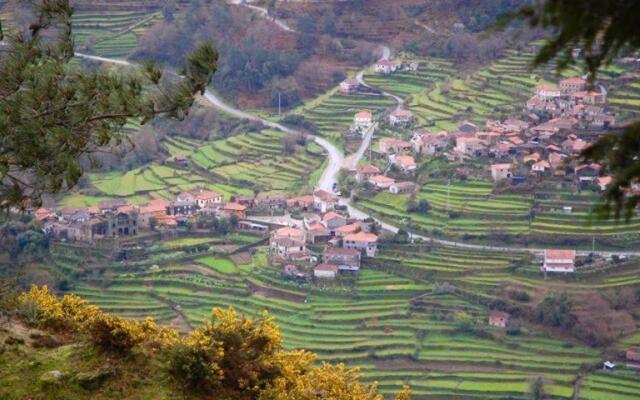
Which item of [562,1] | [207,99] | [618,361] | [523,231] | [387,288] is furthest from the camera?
[207,99]

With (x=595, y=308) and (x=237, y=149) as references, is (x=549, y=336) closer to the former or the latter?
(x=595, y=308)

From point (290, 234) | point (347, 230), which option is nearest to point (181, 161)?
point (290, 234)

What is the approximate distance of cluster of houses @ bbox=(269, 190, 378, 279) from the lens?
51.0 ft

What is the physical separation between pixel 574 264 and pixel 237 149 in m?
8.66

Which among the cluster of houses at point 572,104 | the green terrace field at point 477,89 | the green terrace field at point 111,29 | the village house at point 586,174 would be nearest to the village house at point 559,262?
the village house at point 586,174

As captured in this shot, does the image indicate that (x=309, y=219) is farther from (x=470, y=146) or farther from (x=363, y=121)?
(x=363, y=121)

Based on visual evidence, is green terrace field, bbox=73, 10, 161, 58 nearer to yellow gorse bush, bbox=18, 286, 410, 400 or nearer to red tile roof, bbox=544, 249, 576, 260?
red tile roof, bbox=544, 249, 576, 260

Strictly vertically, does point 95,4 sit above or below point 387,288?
above

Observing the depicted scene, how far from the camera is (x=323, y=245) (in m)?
16.4

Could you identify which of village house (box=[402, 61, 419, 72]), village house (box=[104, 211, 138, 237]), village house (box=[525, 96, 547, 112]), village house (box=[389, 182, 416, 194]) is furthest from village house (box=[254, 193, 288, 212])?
village house (box=[402, 61, 419, 72])

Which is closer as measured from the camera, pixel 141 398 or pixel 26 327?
pixel 141 398

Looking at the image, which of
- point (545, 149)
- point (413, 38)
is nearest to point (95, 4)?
point (413, 38)

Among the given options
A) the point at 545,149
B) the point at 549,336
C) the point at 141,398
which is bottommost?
the point at 549,336

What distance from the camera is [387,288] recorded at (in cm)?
1491
